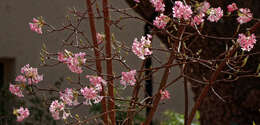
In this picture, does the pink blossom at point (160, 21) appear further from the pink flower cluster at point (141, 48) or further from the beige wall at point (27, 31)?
the beige wall at point (27, 31)

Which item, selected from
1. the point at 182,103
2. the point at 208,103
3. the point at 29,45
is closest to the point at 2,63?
the point at 29,45

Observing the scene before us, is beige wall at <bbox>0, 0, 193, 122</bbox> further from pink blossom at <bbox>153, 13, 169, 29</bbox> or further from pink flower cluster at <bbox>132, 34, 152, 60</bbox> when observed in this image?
pink flower cluster at <bbox>132, 34, 152, 60</bbox>

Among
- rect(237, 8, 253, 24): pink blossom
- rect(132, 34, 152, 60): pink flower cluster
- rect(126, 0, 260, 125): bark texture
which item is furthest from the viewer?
rect(126, 0, 260, 125): bark texture

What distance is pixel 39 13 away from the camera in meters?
5.70

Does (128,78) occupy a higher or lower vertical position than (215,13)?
lower

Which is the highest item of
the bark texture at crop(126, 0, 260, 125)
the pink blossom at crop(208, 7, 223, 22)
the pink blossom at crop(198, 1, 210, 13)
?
the pink blossom at crop(198, 1, 210, 13)

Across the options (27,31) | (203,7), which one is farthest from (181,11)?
(27,31)

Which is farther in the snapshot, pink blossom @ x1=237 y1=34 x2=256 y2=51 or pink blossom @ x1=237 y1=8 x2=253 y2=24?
pink blossom @ x1=237 y1=8 x2=253 y2=24

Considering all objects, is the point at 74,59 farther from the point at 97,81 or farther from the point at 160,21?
the point at 160,21

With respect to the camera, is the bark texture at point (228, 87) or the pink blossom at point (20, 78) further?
the bark texture at point (228, 87)

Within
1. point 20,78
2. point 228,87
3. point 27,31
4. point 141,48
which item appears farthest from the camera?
point 27,31

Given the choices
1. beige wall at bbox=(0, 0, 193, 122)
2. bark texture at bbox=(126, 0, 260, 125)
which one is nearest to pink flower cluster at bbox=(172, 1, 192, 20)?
bark texture at bbox=(126, 0, 260, 125)

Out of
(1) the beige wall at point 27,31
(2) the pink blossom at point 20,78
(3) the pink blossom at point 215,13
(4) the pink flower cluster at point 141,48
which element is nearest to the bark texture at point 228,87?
(3) the pink blossom at point 215,13

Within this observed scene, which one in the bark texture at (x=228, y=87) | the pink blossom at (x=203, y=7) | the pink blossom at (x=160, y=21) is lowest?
the bark texture at (x=228, y=87)
